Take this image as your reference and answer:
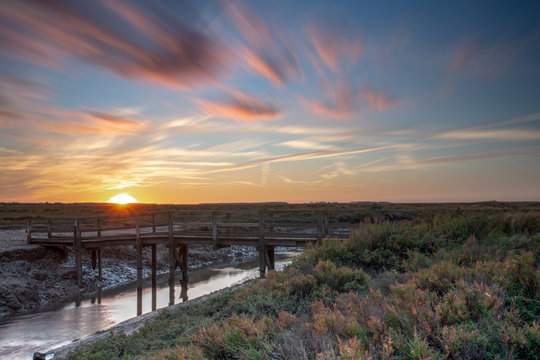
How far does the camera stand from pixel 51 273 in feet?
60.4

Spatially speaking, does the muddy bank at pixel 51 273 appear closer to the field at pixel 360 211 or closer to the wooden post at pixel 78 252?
the wooden post at pixel 78 252

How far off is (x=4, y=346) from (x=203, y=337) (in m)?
9.57

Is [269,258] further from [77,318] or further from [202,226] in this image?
[202,226]

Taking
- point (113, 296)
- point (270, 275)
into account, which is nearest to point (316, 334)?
point (270, 275)

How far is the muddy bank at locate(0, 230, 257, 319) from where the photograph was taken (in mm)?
15034

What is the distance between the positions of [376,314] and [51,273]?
19.3 meters

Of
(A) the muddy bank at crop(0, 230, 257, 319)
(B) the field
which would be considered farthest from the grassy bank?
(A) the muddy bank at crop(0, 230, 257, 319)

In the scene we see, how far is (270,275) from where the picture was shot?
25.7ft

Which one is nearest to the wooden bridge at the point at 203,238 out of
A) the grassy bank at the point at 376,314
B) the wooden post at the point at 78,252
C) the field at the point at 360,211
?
the wooden post at the point at 78,252

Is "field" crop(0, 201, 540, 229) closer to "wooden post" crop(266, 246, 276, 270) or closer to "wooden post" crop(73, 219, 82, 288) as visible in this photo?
"wooden post" crop(73, 219, 82, 288)

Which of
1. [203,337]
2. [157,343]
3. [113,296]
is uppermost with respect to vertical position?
[203,337]

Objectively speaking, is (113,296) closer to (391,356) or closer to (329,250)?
(329,250)

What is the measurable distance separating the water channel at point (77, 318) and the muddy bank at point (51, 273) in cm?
121

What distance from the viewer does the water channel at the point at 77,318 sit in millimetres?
10562
